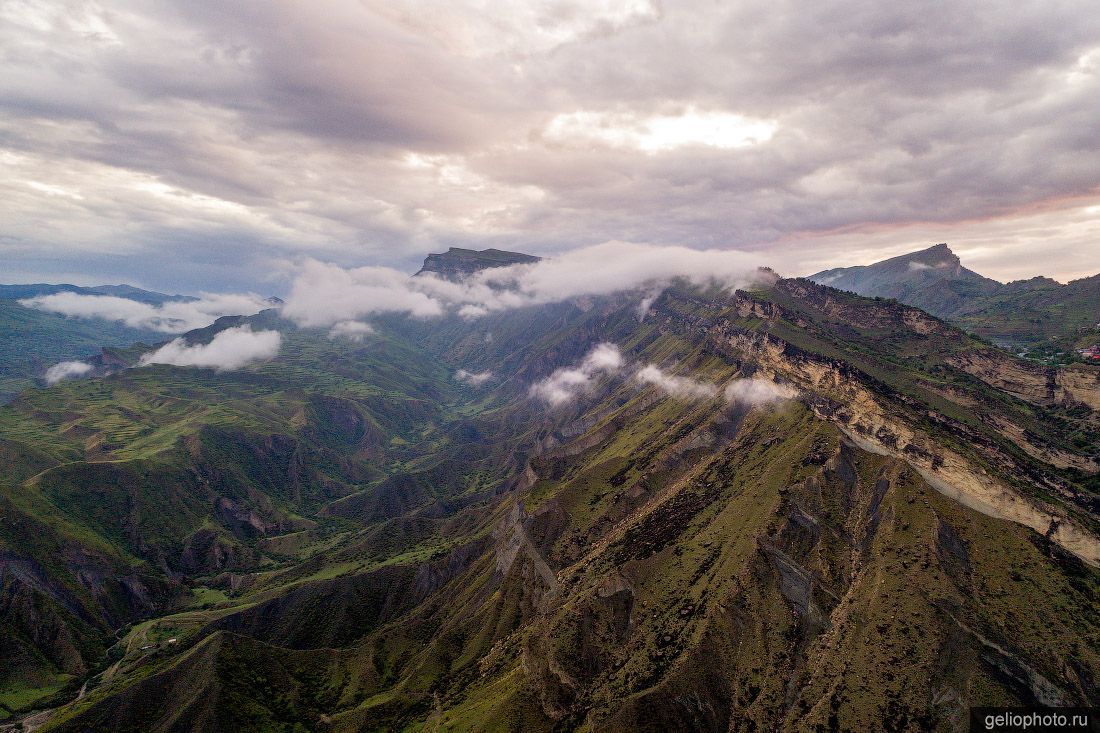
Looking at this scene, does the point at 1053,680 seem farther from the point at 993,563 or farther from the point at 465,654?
the point at 465,654

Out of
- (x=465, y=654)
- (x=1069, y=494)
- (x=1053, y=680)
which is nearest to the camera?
(x=1053, y=680)

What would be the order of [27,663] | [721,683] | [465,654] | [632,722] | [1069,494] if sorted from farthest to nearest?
[27,663]
[465,654]
[1069,494]
[721,683]
[632,722]

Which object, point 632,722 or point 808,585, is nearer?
point 632,722

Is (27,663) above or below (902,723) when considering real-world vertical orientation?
below

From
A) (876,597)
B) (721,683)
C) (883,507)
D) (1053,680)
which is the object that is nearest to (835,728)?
(721,683)

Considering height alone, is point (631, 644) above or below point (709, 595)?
below

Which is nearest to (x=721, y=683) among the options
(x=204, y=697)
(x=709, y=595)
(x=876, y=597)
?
(x=709, y=595)

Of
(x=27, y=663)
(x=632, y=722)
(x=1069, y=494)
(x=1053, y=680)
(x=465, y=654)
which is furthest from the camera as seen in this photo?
(x=27, y=663)

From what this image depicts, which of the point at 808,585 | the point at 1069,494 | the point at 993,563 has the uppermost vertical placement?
the point at 1069,494

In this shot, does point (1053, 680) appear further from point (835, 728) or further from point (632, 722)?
point (632, 722)
